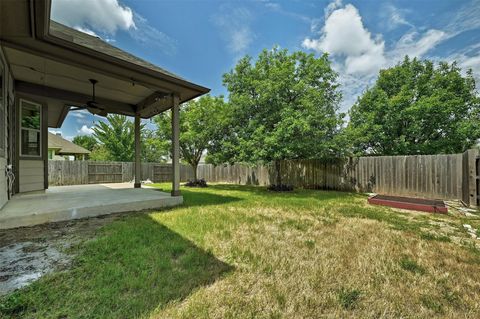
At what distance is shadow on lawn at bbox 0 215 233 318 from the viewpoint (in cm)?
154

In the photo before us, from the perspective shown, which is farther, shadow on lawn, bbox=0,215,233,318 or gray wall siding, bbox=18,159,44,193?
gray wall siding, bbox=18,159,44,193

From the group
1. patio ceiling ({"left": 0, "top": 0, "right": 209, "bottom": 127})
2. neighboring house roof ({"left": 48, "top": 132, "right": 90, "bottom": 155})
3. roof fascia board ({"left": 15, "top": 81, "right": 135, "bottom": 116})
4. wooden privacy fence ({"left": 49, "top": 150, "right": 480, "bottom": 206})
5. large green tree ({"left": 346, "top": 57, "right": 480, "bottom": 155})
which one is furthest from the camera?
neighboring house roof ({"left": 48, "top": 132, "right": 90, "bottom": 155})

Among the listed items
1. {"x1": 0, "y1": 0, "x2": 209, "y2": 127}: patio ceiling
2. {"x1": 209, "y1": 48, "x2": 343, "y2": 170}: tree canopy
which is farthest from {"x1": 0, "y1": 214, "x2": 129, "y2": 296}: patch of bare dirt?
{"x1": 209, "y1": 48, "x2": 343, "y2": 170}: tree canopy

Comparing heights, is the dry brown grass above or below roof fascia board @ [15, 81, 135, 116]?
below

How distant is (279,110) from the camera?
906cm

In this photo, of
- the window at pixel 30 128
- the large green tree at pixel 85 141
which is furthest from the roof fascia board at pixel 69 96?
the large green tree at pixel 85 141

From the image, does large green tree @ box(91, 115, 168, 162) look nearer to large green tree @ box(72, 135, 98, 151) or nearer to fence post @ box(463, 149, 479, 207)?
large green tree @ box(72, 135, 98, 151)

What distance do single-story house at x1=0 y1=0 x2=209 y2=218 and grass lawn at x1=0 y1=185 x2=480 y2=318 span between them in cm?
301

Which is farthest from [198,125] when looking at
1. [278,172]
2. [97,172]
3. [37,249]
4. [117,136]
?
[117,136]

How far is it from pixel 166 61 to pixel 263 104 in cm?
673

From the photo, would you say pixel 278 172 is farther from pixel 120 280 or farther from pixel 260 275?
pixel 120 280

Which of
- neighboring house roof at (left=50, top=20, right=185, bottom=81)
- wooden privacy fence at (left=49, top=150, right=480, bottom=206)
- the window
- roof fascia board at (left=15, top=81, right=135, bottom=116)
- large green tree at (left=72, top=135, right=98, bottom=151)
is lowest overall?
wooden privacy fence at (left=49, top=150, right=480, bottom=206)

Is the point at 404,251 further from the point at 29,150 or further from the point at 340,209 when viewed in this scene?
the point at 29,150

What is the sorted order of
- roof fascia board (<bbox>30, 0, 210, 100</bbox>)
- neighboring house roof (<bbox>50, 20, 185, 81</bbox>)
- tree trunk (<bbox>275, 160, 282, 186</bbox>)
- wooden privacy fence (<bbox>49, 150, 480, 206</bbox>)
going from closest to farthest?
roof fascia board (<bbox>30, 0, 210, 100</bbox>), neighboring house roof (<bbox>50, 20, 185, 81</bbox>), wooden privacy fence (<bbox>49, 150, 480, 206</bbox>), tree trunk (<bbox>275, 160, 282, 186</bbox>)
